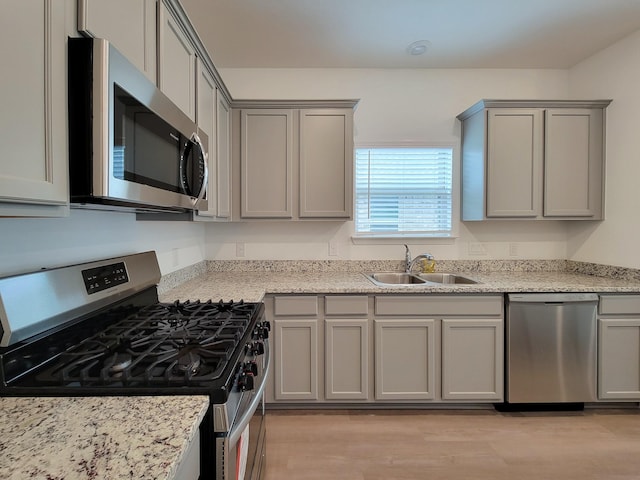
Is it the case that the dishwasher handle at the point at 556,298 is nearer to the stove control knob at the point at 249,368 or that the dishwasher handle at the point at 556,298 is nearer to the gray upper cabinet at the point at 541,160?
the gray upper cabinet at the point at 541,160

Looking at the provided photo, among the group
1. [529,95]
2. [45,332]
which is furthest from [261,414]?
[529,95]

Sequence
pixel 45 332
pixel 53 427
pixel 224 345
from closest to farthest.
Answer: pixel 53 427 < pixel 45 332 < pixel 224 345

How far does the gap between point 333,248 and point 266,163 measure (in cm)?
91

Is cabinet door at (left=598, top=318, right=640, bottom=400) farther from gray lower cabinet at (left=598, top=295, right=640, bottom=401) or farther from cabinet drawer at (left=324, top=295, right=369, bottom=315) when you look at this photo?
cabinet drawer at (left=324, top=295, right=369, bottom=315)

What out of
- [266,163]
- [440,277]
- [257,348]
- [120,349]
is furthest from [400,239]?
[120,349]

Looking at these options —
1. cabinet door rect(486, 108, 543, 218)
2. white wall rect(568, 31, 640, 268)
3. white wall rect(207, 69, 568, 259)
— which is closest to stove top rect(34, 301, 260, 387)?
white wall rect(207, 69, 568, 259)

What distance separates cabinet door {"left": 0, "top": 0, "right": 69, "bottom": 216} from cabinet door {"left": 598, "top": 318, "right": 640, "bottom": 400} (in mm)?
3072

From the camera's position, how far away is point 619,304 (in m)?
2.29

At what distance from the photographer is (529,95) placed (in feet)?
9.80

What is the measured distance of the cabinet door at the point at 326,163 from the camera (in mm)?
2627

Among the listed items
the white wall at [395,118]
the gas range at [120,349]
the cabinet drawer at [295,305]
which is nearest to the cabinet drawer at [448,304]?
the cabinet drawer at [295,305]

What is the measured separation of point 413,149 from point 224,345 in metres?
2.44

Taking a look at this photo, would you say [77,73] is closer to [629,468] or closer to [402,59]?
[402,59]

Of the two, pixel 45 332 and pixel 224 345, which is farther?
pixel 224 345
